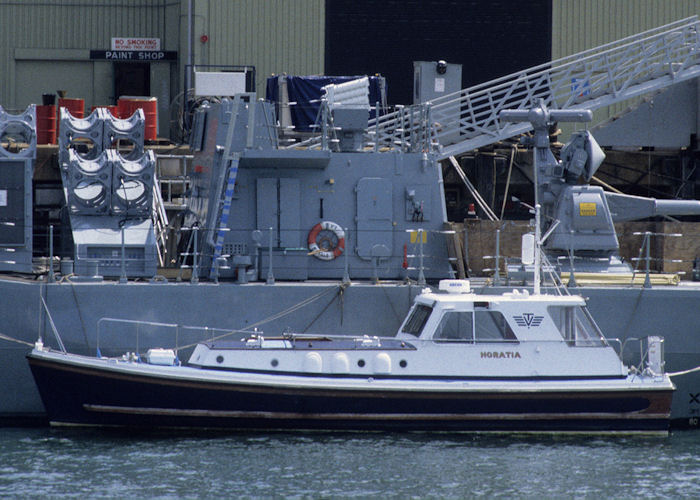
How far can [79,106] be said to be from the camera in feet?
83.9

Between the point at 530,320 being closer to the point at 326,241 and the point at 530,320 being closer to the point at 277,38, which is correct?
the point at 326,241

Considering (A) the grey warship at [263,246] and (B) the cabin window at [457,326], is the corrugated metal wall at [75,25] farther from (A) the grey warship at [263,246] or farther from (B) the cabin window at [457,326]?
(B) the cabin window at [457,326]

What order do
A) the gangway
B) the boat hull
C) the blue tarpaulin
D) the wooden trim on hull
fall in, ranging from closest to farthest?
1. the boat hull
2. the wooden trim on hull
3. the gangway
4. the blue tarpaulin

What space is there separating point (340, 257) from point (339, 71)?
10296mm

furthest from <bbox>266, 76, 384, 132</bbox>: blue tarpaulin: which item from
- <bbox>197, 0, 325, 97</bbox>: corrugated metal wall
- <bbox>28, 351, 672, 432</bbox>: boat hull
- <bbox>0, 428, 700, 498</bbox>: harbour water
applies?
<bbox>0, 428, 700, 498</bbox>: harbour water

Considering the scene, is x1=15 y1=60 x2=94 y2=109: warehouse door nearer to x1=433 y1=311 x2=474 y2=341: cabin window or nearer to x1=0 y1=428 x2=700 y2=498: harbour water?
x1=0 y1=428 x2=700 y2=498: harbour water

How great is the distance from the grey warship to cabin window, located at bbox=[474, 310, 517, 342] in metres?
1.78

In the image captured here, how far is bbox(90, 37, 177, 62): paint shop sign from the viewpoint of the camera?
99.6ft

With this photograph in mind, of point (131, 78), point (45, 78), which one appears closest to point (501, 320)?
point (131, 78)

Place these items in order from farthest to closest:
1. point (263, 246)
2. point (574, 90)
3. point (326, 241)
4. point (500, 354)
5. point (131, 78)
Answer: point (131, 78) < point (574, 90) < point (326, 241) < point (263, 246) < point (500, 354)

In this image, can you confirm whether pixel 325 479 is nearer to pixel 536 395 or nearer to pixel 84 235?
pixel 536 395

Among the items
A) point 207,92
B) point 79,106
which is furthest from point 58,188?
point 207,92

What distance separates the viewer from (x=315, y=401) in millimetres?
17141

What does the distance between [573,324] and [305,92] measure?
10815 millimetres
